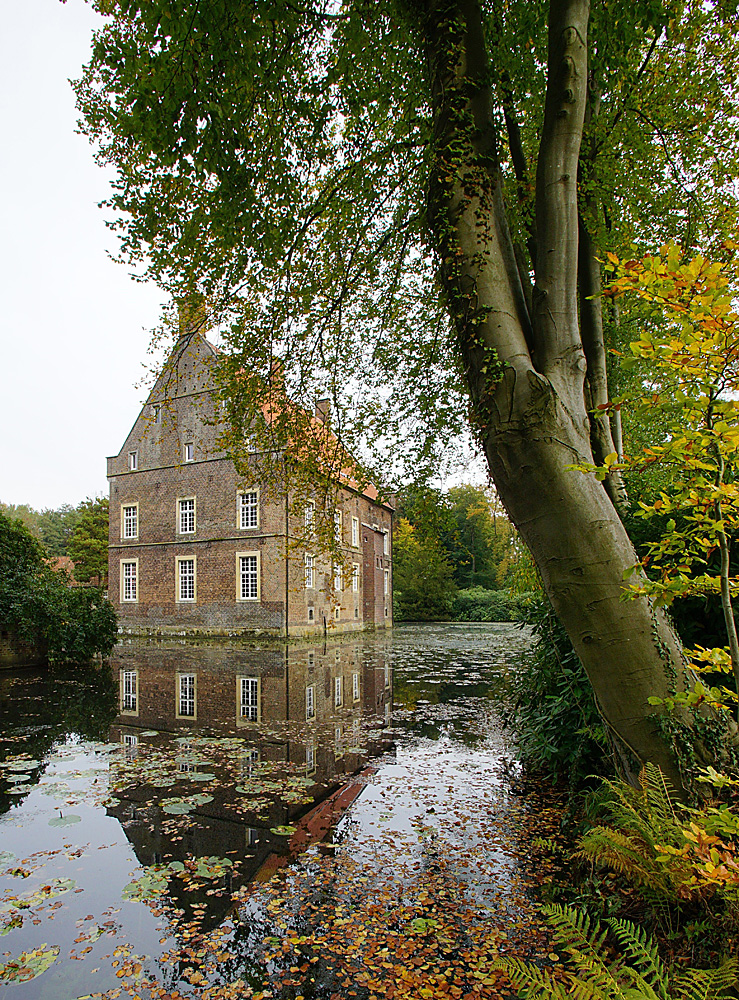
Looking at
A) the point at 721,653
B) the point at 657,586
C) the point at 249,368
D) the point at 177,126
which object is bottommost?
the point at 721,653

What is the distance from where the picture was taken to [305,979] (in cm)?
274

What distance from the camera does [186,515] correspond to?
2634cm

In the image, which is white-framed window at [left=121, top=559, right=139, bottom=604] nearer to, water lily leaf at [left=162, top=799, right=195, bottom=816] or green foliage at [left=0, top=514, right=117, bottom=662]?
green foliage at [left=0, top=514, right=117, bottom=662]

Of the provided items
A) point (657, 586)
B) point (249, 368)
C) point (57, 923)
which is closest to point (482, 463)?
point (249, 368)

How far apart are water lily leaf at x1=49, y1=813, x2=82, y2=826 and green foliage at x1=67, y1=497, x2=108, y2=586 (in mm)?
36207

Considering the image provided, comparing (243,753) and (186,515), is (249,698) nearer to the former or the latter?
(243,753)

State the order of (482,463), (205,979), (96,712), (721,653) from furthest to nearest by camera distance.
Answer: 1. (96,712)
2. (482,463)
3. (205,979)
4. (721,653)

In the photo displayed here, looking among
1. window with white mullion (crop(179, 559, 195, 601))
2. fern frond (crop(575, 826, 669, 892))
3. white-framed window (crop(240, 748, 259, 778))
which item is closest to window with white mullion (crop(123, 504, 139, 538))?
window with white mullion (crop(179, 559, 195, 601))

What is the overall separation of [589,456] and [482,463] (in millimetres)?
1322

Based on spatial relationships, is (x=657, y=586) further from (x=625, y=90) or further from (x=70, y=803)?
(x=70, y=803)

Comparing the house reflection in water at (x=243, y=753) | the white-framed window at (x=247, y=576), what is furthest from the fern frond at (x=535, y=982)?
the white-framed window at (x=247, y=576)

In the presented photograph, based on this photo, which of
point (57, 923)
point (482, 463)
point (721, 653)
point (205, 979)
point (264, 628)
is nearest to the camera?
point (721, 653)

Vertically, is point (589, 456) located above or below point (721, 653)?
above

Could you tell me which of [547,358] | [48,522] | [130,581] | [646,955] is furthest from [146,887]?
[48,522]
